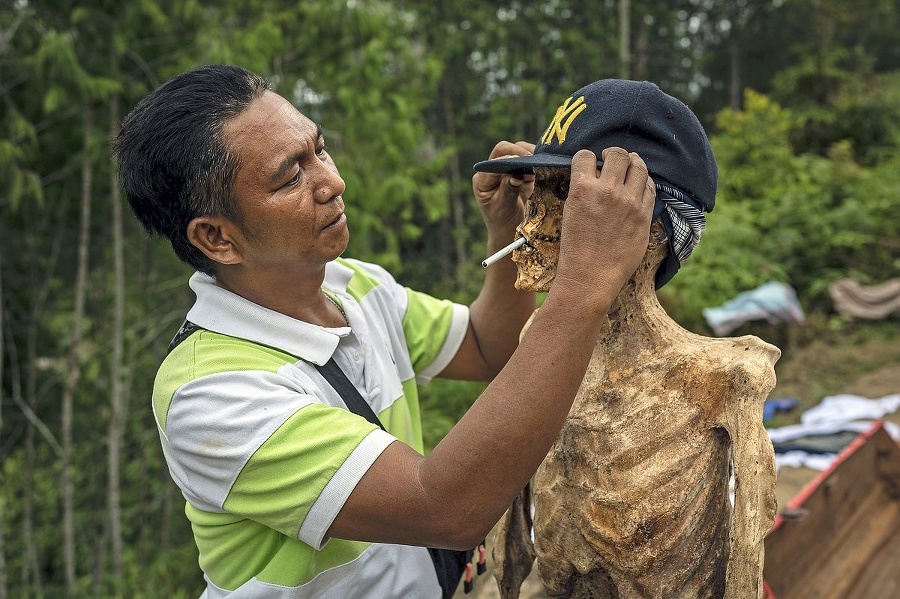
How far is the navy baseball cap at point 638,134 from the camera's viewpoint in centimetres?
142

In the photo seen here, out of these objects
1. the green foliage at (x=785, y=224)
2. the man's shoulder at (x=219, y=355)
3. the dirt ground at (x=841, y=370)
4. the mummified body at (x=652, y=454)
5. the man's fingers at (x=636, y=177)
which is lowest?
the dirt ground at (x=841, y=370)

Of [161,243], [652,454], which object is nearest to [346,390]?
[652,454]

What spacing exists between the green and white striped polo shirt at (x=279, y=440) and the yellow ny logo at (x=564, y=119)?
65 cm

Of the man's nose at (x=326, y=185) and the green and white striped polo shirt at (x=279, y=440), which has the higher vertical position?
the man's nose at (x=326, y=185)

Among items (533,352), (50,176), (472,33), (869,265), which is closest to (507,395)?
(533,352)

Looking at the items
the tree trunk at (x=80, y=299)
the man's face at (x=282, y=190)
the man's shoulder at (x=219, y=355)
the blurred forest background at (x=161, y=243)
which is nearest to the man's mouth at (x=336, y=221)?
the man's face at (x=282, y=190)

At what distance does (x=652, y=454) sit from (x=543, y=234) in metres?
0.50

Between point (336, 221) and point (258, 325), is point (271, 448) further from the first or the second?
point (336, 221)

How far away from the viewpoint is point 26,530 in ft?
16.8

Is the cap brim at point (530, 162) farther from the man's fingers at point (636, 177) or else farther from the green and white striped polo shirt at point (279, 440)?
the green and white striped polo shirt at point (279, 440)

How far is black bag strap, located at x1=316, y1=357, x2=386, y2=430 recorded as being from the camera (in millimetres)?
1640

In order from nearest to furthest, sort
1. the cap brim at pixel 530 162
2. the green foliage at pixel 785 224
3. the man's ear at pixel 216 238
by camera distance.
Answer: the cap brim at pixel 530 162 → the man's ear at pixel 216 238 → the green foliage at pixel 785 224

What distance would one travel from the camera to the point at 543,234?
155 centimetres

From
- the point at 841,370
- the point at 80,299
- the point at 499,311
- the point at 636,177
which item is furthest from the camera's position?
the point at 841,370
